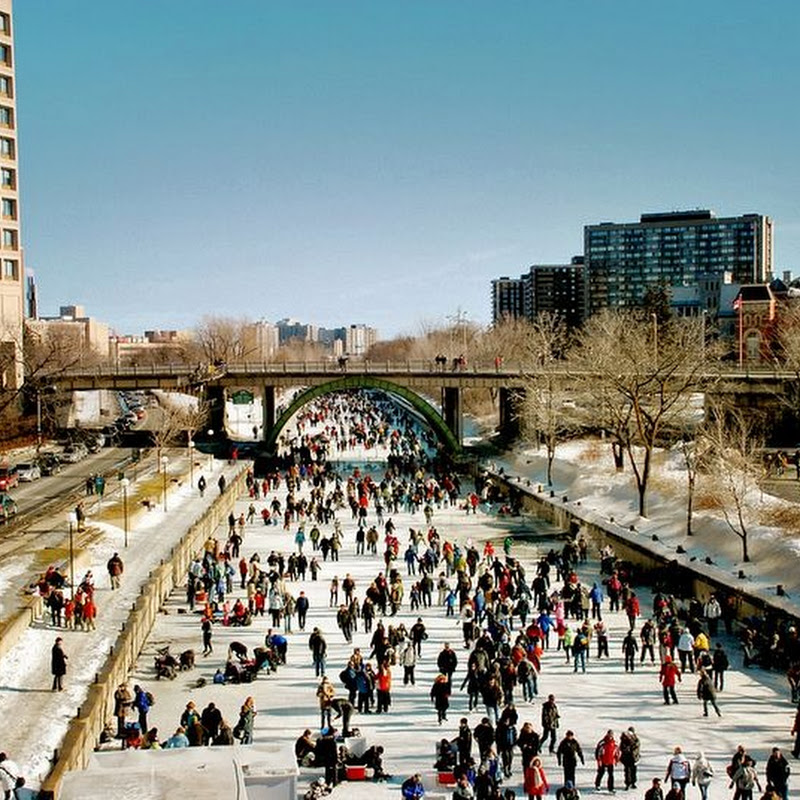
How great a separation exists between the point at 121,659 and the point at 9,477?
99.2 feet

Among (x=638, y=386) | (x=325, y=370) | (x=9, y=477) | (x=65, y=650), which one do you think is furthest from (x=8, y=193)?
(x=65, y=650)

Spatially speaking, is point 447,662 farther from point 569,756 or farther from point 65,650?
point 65,650

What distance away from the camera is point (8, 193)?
62.8 m

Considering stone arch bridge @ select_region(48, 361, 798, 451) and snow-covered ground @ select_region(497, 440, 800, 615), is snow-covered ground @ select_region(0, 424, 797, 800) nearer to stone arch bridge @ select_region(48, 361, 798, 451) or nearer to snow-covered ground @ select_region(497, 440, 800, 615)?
snow-covered ground @ select_region(497, 440, 800, 615)

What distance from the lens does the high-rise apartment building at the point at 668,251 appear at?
593 feet

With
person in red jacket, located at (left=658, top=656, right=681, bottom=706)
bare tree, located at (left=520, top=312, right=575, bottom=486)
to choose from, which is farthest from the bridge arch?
person in red jacket, located at (left=658, top=656, right=681, bottom=706)

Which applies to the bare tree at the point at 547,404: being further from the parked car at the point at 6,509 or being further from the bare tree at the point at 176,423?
the parked car at the point at 6,509

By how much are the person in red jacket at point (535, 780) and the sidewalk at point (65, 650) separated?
7.23 meters

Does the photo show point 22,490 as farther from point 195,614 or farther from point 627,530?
point 627,530

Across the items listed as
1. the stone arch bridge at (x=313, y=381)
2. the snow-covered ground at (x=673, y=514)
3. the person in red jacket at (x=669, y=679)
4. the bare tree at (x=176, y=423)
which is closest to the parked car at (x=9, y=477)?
the bare tree at (x=176, y=423)

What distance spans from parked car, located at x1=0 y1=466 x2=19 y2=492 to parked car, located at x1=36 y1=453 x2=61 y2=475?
5.29 feet

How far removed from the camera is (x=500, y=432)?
7188 cm

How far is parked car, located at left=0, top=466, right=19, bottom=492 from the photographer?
4617cm

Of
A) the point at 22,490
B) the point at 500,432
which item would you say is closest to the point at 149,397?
the point at 500,432
